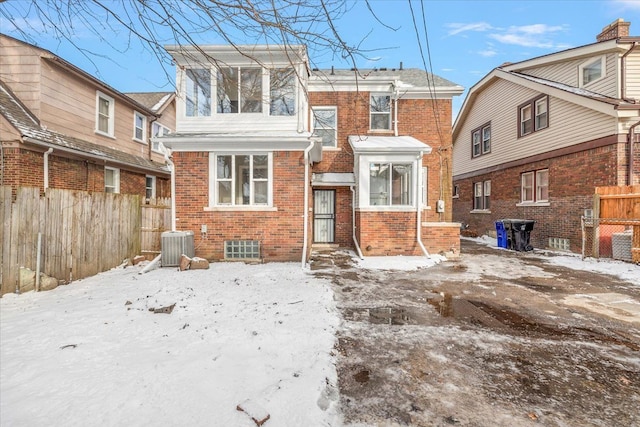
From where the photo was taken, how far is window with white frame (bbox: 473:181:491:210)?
1623 cm

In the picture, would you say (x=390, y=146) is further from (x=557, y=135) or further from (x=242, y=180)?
(x=557, y=135)

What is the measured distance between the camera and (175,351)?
3.36m

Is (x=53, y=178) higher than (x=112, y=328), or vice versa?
(x=53, y=178)

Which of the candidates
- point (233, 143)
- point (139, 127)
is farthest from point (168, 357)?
point (139, 127)

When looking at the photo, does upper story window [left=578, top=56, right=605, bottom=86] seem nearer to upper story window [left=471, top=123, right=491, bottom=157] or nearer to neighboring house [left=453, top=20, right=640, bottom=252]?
neighboring house [left=453, top=20, right=640, bottom=252]

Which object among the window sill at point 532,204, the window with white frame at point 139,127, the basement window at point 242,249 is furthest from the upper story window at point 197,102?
the window sill at point 532,204

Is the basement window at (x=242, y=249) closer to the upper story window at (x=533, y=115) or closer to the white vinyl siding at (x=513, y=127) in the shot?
the white vinyl siding at (x=513, y=127)

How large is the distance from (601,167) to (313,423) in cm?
1230

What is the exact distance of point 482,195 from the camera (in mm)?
16844

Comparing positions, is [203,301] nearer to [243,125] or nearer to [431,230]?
[243,125]

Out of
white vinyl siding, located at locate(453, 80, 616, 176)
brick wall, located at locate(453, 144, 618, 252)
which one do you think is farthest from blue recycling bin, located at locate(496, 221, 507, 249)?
white vinyl siding, located at locate(453, 80, 616, 176)

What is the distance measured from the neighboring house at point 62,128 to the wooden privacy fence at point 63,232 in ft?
11.0

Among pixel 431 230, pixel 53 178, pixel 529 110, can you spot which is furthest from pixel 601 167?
pixel 53 178

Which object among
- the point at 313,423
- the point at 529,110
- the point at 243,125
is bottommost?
the point at 313,423
